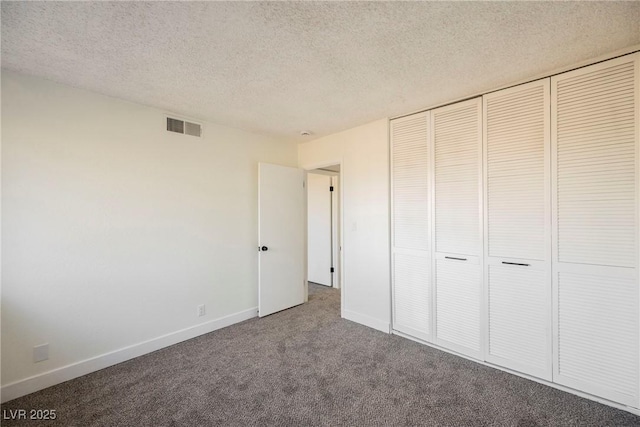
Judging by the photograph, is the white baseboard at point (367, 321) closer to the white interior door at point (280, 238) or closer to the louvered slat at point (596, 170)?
the white interior door at point (280, 238)

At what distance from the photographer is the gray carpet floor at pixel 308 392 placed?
1815 mm

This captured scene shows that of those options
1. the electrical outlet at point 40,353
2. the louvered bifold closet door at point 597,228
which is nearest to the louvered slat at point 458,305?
the louvered bifold closet door at point 597,228

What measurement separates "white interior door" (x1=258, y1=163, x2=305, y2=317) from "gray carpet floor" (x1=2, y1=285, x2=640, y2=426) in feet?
2.92

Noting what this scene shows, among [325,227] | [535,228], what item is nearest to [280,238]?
[325,227]

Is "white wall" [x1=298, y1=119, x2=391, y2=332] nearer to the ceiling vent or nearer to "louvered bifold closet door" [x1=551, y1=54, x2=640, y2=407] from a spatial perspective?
"louvered bifold closet door" [x1=551, y1=54, x2=640, y2=407]

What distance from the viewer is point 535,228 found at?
2.18 meters

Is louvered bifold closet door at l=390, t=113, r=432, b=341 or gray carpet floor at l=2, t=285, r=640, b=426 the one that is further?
louvered bifold closet door at l=390, t=113, r=432, b=341

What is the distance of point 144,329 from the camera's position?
269 cm

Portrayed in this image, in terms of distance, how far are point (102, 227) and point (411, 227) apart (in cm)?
296

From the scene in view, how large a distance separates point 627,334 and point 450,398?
1.25 metres

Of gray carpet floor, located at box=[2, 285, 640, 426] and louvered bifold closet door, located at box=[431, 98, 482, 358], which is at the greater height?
louvered bifold closet door, located at box=[431, 98, 482, 358]

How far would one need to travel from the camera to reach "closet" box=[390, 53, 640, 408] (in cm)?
186

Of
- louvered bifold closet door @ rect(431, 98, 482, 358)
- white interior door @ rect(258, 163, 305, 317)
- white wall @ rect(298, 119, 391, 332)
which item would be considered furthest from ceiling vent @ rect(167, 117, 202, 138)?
louvered bifold closet door @ rect(431, 98, 482, 358)

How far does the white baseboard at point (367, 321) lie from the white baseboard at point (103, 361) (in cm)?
142
